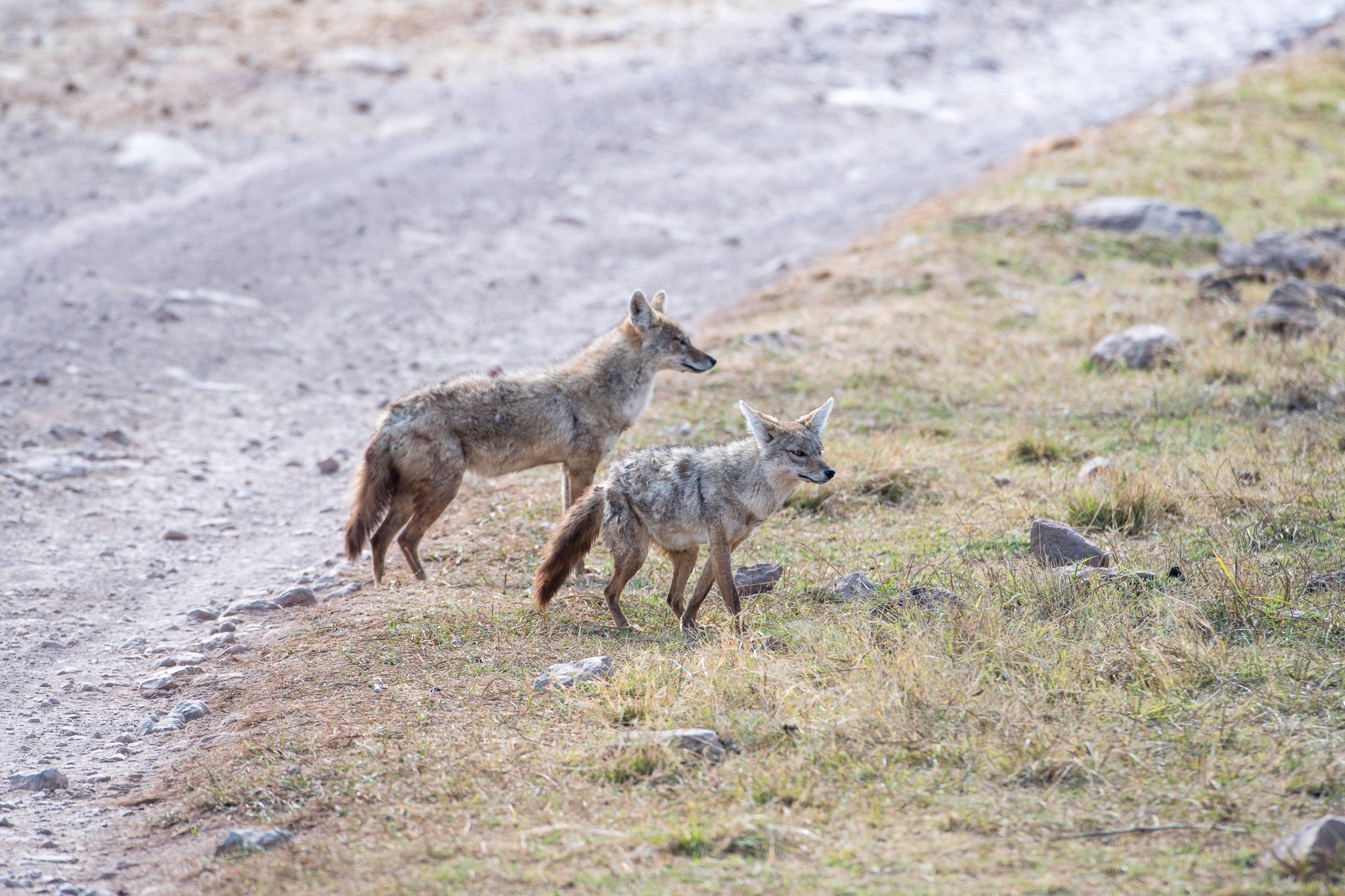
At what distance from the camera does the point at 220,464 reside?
995 centimetres

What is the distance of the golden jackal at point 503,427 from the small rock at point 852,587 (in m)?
1.40

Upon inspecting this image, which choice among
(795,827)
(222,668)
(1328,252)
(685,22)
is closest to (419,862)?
(795,827)

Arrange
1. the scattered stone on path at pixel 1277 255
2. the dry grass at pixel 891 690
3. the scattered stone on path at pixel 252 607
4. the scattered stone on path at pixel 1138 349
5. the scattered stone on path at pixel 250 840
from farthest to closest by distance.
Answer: the scattered stone on path at pixel 1277 255
the scattered stone on path at pixel 1138 349
the scattered stone on path at pixel 252 607
the scattered stone on path at pixel 250 840
the dry grass at pixel 891 690

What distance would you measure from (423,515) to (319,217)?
8.09 m

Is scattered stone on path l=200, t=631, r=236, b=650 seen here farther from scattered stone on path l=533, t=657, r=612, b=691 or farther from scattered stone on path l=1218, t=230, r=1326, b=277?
scattered stone on path l=1218, t=230, r=1326, b=277

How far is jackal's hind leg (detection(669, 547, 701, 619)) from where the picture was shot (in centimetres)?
719

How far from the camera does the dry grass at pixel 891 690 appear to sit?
468 centimetres

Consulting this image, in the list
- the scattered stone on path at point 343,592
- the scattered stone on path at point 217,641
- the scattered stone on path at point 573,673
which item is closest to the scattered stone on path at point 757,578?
the scattered stone on path at point 573,673

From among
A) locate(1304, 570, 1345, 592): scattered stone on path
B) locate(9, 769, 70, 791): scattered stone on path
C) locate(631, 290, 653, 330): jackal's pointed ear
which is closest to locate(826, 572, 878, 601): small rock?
locate(1304, 570, 1345, 592): scattered stone on path

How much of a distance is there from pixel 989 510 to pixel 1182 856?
3.92 metres

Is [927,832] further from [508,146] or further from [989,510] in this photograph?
[508,146]

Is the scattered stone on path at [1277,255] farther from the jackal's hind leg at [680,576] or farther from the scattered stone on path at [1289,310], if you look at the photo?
the jackal's hind leg at [680,576]

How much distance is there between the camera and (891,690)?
5.62 meters

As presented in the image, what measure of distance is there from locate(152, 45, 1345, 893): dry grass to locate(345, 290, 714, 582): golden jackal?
16.5 inches
